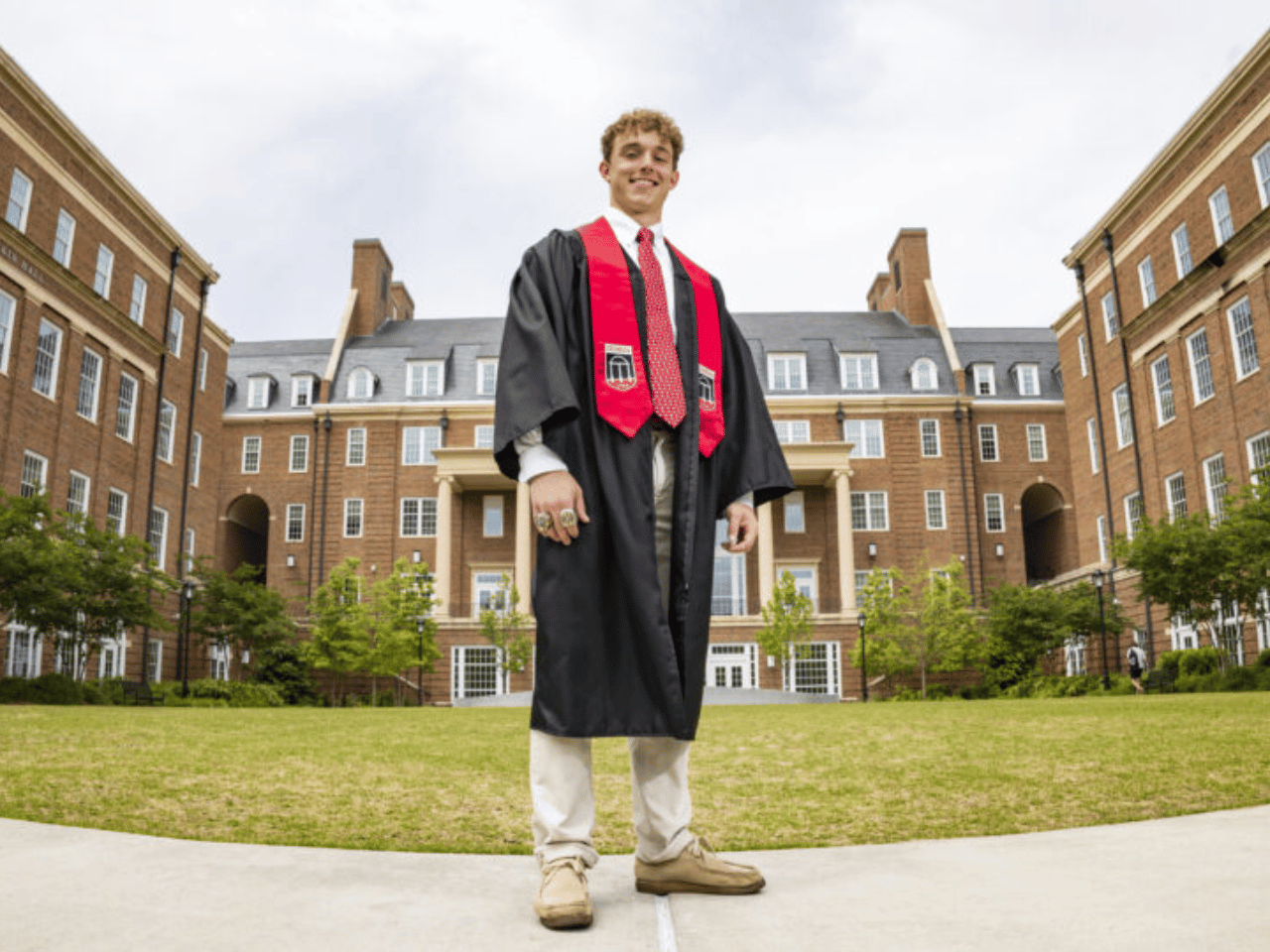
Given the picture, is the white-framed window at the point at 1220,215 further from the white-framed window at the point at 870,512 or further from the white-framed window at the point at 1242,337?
the white-framed window at the point at 870,512

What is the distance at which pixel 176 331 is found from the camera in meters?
35.5

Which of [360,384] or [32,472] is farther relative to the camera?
[360,384]

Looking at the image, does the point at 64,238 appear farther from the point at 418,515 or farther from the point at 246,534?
the point at 246,534

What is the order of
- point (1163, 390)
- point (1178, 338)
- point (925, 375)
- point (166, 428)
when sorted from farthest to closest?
point (925, 375)
point (166, 428)
point (1163, 390)
point (1178, 338)

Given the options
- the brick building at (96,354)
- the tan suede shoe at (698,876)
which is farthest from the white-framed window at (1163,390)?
the tan suede shoe at (698,876)

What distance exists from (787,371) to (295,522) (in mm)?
23374

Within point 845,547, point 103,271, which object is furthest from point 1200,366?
point 103,271

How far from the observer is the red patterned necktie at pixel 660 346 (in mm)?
3520

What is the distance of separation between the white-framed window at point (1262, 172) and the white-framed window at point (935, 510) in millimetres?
20586

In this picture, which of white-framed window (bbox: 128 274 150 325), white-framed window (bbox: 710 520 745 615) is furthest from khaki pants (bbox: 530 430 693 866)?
white-framed window (bbox: 710 520 745 615)

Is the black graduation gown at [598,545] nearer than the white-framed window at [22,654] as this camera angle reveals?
Yes

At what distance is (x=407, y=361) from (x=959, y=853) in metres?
46.6

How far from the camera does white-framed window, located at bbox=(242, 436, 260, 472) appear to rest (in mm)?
47906

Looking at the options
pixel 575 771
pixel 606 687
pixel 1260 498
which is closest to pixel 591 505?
pixel 606 687
